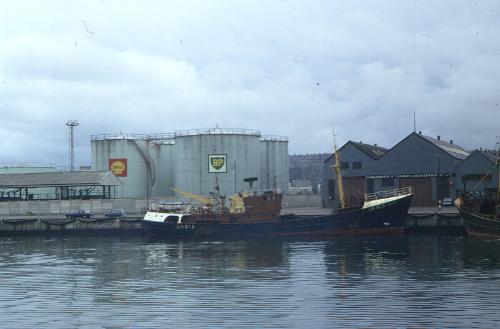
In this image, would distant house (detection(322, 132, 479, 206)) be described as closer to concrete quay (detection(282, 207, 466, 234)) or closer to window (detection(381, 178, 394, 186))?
window (detection(381, 178, 394, 186))

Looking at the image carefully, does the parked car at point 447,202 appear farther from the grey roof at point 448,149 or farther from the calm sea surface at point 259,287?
the calm sea surface at point 259,287

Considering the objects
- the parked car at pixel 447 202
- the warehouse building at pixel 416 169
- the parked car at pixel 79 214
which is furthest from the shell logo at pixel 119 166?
the parked car at pixel 447 202

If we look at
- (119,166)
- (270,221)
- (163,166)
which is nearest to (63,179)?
(119,166)

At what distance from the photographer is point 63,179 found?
8181 cm

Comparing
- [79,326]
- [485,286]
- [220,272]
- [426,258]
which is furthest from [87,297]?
[426,258]

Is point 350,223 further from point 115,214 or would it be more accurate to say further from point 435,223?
point 115,214

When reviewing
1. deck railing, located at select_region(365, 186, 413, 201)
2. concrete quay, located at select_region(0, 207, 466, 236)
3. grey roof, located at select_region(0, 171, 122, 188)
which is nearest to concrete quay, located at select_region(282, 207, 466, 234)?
concrete quay, located at select_region(0, 207, 466, 236)

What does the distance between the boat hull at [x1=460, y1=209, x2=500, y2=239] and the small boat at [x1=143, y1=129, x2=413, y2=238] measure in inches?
210

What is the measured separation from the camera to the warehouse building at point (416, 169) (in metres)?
71.7

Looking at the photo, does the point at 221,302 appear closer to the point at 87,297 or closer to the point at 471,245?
the point at 87,297

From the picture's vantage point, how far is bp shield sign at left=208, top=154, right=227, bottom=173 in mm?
82625

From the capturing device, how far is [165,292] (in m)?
25.5

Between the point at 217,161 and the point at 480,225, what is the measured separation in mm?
40035

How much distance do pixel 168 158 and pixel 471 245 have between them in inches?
2220
